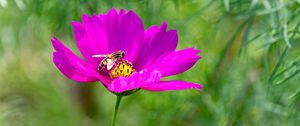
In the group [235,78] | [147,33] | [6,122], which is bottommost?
[6,122]

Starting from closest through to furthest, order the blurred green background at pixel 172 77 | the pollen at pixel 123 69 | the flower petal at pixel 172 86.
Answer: the flower petal at pixel 172 86, the pollen at pixel 123 69, the blurred green background at pixel 172 77

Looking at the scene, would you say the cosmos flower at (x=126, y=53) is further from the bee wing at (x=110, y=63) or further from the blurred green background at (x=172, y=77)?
the blurred green background at (x=172, y=77)

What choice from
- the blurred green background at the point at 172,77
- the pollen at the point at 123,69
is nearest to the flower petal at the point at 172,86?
the pollen at the point at 123,69

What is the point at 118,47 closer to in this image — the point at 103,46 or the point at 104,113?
the point at 103,46

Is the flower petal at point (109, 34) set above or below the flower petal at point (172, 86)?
above

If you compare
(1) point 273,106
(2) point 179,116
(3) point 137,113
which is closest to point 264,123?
(1) point 273,106

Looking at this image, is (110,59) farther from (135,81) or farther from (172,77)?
(172,77)

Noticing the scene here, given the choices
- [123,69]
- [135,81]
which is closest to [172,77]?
[123,69]
